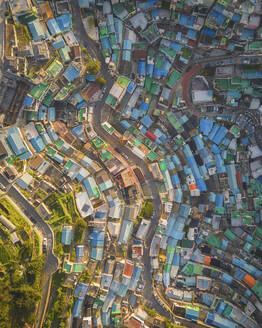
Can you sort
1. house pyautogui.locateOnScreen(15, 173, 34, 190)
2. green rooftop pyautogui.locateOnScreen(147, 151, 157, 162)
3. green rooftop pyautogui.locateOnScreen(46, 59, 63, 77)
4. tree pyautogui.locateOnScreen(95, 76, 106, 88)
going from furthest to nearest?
green rooftop pyautogui.locateOnScreen(147, 151, 157, 162)
tree pyautogui.locateOnScreen(95, 76, 106, 88)
green rooftop pyautogui.locateOnScreen(46, 59, 63, 77)
house pyautogui.locateOnScreen(15, 173, 34, 190)

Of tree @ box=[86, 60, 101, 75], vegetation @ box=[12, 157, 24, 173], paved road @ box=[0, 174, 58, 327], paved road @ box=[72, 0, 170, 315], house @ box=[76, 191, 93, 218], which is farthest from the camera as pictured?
paved road @ box=[72, 0, 170, 315]

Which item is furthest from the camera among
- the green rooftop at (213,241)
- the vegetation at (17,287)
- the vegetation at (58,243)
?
the green rooftop at (213,241)

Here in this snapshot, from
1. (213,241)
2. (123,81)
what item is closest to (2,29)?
(123,81)

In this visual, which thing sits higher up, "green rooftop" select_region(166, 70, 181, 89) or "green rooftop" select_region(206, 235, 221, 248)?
"green rooftop" select_region(166, 70, 181, 89)

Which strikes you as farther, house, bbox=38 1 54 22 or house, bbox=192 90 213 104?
house, bbox=192 90 213 104

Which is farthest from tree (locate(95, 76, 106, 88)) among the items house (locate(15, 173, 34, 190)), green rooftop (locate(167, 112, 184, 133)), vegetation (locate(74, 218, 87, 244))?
vegetation (locate(74, 218, 87, 244))

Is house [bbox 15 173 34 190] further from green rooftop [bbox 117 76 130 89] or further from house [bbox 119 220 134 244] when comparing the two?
green rooftop [bbox 117 76 130 89]

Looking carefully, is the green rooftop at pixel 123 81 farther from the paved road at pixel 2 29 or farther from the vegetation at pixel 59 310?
the vegetation at pixel 59 310

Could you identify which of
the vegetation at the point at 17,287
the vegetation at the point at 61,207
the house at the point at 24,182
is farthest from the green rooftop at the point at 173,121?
the vegetation at the point at 17,287

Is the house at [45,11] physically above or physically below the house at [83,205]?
above
